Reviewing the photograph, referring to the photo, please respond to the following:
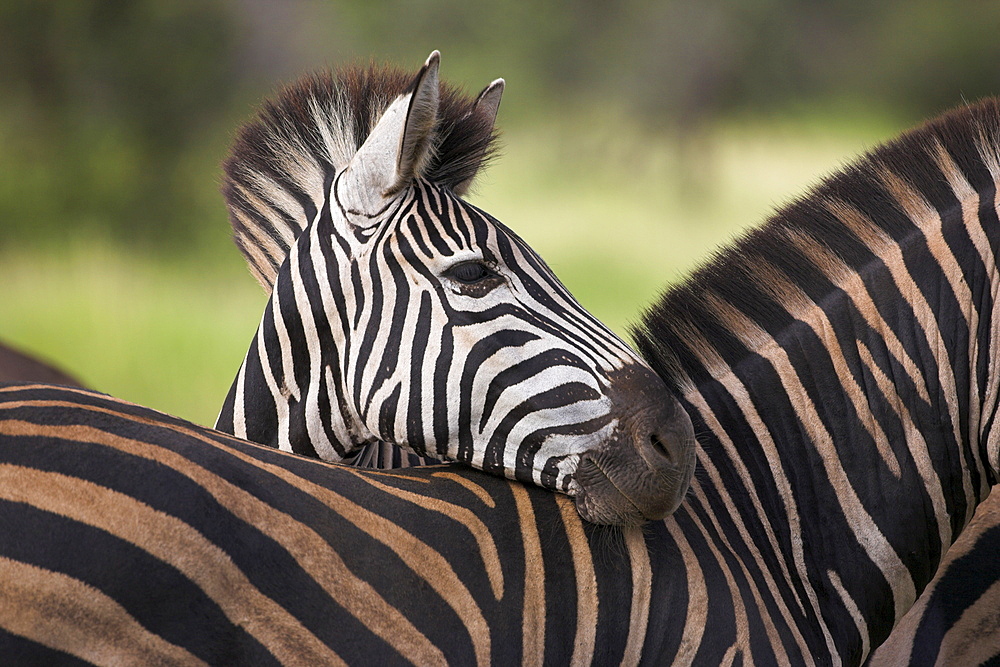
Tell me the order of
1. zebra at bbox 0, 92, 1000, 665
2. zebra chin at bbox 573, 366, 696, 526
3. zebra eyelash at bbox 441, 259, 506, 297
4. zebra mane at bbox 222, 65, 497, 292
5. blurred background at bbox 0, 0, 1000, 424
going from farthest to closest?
blurred background at bbox 0, 0, 1000, 424 < zebra mane at bbox 222, 65, 497, 292 < zebra eyelash at bbox 441, 259, 506, 297 < zebra chin at bbox 573, 366, 696, 526 < zebra at bbox 0, 92, 1000, 665

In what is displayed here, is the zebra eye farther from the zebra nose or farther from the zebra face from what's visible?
the zebra nose

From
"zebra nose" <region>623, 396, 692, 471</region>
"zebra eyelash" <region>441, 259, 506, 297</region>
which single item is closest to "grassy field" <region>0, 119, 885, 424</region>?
"zebra eyelash" <region>441, 259, 506, 297</region>

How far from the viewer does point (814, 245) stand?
220 cm

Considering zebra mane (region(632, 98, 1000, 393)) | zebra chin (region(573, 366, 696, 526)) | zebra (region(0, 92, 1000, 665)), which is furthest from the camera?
zebra mane (region(632, 98, 1000, 393))

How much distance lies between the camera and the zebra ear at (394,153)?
2.04m

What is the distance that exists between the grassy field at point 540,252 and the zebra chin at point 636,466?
262 inches

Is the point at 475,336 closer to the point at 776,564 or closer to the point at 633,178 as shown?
the point at 776,564

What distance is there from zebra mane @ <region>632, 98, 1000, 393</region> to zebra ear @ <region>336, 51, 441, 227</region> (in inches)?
28.9

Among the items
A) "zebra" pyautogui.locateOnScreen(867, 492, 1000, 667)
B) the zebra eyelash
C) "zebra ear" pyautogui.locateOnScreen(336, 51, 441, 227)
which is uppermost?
"zebra ear" pyautogui.locateOnScreen(336, 51, 441, 227)

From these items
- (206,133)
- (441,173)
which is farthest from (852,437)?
(206,133)

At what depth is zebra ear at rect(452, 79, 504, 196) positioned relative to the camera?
2.38 meters

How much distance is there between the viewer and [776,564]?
1.96m

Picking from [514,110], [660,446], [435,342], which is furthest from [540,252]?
[660,446]

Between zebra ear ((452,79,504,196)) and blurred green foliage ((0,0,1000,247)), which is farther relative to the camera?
blurred green foliage ((0,0,1000,247))
